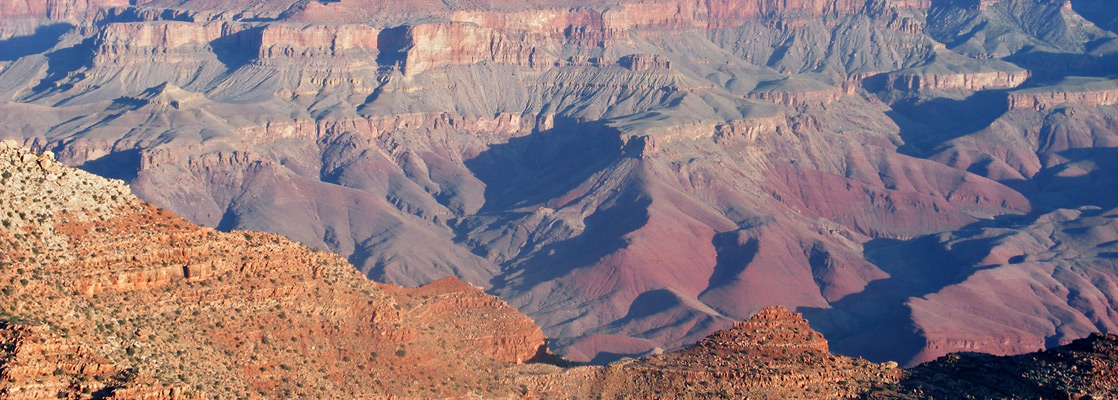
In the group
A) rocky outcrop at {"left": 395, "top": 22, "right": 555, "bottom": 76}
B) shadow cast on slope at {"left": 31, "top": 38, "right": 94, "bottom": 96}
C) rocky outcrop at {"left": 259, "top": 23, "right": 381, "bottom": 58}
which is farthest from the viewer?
shadow cast on slope at {"left": 31, "top": 38, "right": 94, "bottom": 96}

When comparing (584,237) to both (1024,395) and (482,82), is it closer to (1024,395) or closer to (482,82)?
(482,82)

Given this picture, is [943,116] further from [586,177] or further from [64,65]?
[64,65]

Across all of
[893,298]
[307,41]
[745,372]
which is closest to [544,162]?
[307,41]

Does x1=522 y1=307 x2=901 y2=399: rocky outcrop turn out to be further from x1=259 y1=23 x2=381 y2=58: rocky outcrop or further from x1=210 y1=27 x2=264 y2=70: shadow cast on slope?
x1=210 y1=27 x2=264 y2=70: shadow cast on slope

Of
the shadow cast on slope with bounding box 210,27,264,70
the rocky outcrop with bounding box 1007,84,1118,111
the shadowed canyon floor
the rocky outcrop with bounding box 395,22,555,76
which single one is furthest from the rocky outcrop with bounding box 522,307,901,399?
the rocky outcrop with bounding box 1007,84,1118,111

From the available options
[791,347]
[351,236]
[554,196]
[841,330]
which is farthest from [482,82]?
[791,347]

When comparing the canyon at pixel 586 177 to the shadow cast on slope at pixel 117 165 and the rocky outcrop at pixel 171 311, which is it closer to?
the shadow cast on slope at pixel 117 165

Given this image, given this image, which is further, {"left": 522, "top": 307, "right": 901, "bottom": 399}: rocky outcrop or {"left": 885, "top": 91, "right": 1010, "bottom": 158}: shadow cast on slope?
{"left": 885, "top": 91, "right": 1010, "bottom": 158}: shadow cast on slope
